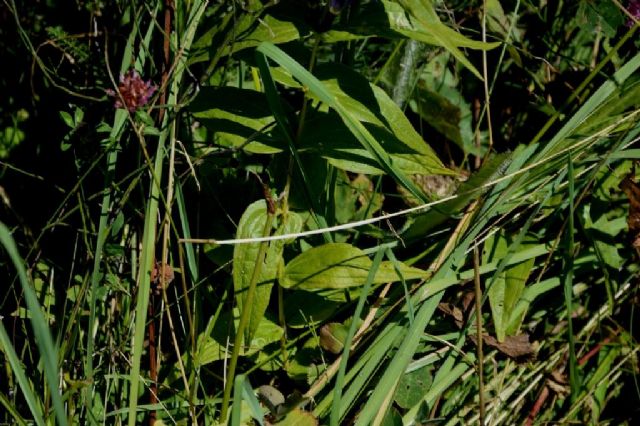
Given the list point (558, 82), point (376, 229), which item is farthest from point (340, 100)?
point (558, 82)

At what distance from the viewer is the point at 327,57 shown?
63.1 inches

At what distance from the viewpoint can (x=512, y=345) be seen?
4.39ft

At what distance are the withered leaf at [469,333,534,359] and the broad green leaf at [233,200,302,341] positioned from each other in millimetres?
441

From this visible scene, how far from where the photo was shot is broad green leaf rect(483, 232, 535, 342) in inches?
50.5

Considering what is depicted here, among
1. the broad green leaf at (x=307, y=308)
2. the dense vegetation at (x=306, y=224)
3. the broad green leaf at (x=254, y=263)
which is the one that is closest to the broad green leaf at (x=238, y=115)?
the dense vegetation at (x=306, y=224)

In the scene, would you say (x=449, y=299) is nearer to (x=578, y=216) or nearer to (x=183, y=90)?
(x=578, y=216)

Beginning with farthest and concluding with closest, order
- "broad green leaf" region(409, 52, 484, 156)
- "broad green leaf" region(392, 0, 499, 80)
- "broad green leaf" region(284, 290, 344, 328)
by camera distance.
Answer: "broad green leaf" region(409, 52, 484, 156), "broad green leaf" region(284, 290, 344, 328), "broad green leaf" region(392, 0, 499, 80)

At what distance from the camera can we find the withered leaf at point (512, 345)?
52.1 inches

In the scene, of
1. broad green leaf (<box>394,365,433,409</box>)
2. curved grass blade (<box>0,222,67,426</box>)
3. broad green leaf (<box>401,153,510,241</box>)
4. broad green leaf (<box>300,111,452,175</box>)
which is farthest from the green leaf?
curved grass blade (<box>0,222,67,426</box>)

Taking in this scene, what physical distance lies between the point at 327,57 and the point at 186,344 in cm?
77

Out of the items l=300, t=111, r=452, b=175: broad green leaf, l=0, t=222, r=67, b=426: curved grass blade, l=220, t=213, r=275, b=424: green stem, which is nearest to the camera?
l=0, t=222, r=67, b=426: curved grass blade

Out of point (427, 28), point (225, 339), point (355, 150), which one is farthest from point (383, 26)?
point (225, 339)

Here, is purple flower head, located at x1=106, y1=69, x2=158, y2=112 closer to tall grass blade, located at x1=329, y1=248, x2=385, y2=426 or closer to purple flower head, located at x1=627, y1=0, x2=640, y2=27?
tall grass blade, located at x1=329, y1=248, x2=385, y2=426

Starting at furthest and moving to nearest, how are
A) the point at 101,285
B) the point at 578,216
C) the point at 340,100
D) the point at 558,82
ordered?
1. the point at 558,82
2. the point at 578,216
3. the point at 101,285
4. the point at 340,100
